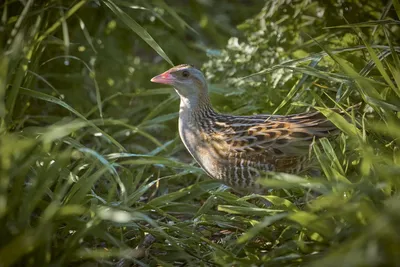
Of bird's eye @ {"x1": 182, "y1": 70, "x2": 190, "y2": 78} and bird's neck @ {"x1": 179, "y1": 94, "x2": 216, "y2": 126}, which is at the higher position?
bird's eye @ {"x1": 182, "y1": 70, "x2": 190, "y2": 78}

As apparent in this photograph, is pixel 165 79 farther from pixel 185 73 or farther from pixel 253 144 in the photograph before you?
pixel 253 144

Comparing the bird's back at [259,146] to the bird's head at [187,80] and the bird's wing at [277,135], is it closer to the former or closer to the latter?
the bird's wing at [277,135]

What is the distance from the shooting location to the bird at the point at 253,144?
3.31 metres

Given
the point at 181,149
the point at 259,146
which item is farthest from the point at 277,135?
the point at 181,149

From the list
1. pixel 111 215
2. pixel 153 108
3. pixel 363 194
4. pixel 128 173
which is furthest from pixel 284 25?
pixel 111 215

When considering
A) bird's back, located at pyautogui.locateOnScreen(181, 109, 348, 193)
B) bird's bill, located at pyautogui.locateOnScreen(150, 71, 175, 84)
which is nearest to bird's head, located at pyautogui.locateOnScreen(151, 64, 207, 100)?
bird's bill, located at pyautogui.locateOnScreen(150, 71, 175, 84)

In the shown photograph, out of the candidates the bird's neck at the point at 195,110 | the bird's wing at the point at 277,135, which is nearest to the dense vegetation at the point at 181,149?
the bird's wing at the point at 277,135

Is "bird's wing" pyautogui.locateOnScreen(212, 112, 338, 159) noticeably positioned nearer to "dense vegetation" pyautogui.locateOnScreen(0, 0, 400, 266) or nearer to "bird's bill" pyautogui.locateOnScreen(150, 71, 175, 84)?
"dense vegetation" pyautogui.locateOnScreen(0, 0, 400, 266)

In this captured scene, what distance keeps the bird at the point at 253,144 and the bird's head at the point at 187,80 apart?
0.22 m

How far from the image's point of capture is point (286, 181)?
236 centimetres

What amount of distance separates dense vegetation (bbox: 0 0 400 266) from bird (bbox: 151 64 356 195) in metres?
0.10

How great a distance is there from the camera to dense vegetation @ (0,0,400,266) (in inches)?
93.0

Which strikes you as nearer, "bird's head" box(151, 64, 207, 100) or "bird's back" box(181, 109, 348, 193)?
"bird's back" box(181, 109, 348, 193)

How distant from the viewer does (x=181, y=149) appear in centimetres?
451
